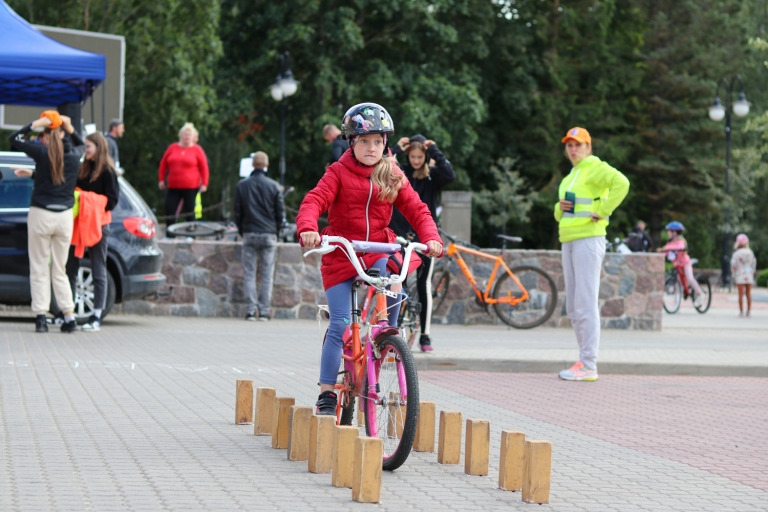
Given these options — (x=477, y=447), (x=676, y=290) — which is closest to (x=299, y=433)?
(x=477, y=447)

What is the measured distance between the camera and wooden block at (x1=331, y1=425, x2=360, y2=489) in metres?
5.66

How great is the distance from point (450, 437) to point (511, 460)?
2.38ft

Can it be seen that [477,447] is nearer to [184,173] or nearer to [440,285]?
[440,285]

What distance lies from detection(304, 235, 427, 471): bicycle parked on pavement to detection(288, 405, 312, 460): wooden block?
307 mm

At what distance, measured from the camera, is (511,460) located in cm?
588

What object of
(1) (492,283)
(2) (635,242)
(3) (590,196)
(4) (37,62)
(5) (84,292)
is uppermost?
(4) (37,62)

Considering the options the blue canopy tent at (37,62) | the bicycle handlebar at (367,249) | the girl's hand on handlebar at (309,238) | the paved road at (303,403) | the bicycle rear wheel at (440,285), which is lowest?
the paved road at (303,403)

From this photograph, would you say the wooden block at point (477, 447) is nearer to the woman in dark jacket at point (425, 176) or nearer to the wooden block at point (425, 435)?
the wooden block at point (425, 435)

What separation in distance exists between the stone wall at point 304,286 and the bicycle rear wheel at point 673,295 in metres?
7.42

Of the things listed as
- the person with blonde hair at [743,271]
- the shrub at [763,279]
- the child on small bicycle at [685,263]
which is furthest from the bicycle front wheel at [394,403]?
the shrub at [763,279]

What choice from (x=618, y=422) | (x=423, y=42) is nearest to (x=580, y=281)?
(x=618, y=422)

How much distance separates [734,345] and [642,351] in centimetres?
297

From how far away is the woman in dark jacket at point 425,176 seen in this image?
11.9 m

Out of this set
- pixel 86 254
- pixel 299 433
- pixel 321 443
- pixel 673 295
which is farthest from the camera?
pixel 673 295
